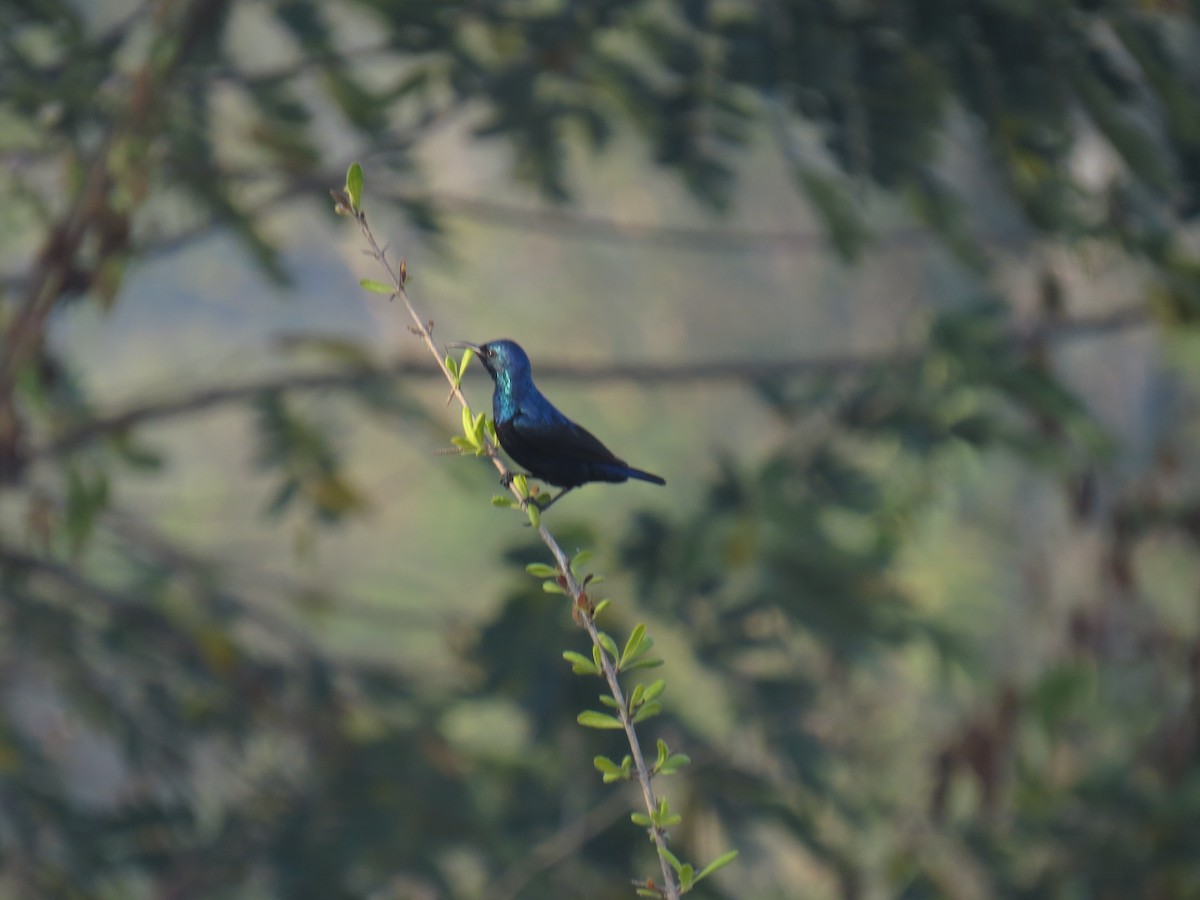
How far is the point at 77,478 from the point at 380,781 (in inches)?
59.5

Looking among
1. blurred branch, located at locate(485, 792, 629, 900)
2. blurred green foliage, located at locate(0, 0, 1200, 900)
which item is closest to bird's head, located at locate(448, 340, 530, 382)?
blurred green foliage, located at locate(0, 0, 1200, 900)

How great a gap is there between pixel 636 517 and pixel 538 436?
2868 mm

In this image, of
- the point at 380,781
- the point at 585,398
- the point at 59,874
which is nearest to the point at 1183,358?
the point at 380,781

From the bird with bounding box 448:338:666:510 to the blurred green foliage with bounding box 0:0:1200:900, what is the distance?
204 cm

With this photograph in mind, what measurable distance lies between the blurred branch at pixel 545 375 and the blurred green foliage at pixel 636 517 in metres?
0.03

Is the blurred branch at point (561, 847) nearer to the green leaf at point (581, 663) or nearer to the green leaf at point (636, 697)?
the green leaf at point (636, 697)

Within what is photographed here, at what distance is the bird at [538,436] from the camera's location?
129 centimetres

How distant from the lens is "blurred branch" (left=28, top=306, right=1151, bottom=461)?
4.12 m

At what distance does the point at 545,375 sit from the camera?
4324mm

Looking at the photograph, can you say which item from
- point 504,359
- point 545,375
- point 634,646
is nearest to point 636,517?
point 545,375

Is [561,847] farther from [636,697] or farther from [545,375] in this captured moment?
[636,697]

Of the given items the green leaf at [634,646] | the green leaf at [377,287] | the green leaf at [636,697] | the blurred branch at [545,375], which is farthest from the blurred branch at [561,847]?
the green leaf at [377,287]

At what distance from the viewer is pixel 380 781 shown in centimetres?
459

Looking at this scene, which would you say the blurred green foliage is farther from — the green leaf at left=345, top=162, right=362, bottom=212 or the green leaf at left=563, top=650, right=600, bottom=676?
the green leaf at left=563, top=650, right=600, bottom=676
